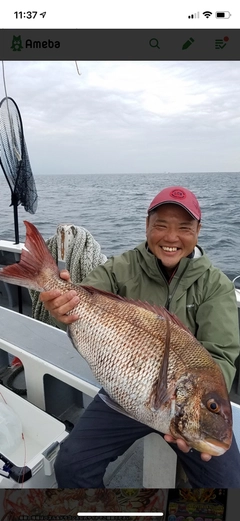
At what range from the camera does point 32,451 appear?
6.61 ft

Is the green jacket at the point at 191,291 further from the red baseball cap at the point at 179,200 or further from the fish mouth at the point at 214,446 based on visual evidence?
the fish mouth at the point at 214,446

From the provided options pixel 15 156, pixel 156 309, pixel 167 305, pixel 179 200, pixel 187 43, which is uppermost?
pixel 187 43

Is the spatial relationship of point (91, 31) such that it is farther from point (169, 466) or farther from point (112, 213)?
point (112, 213)

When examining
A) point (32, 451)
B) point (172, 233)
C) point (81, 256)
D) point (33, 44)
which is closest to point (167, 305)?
point (172, 233)

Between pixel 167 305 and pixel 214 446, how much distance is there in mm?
866

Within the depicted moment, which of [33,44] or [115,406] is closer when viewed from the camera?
[33,44]

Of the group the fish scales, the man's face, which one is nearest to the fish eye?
the fish scales

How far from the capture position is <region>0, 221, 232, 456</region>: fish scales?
4.38 ft

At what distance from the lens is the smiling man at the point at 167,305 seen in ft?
5.61

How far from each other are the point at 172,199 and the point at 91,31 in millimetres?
946

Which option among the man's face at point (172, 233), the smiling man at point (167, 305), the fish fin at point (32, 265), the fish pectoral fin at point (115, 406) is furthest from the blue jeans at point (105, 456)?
the man's face at point (172, 233)

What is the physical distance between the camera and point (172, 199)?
1.95 metres
